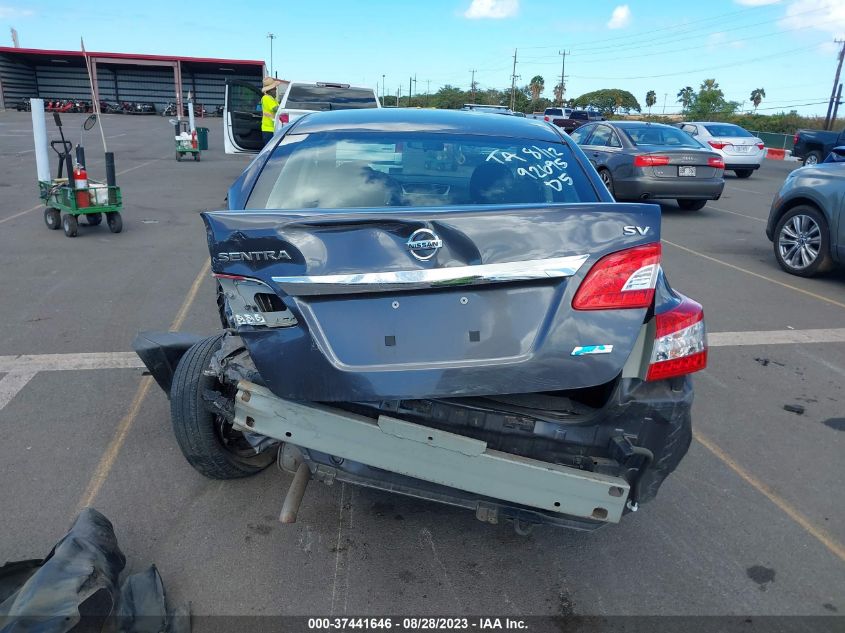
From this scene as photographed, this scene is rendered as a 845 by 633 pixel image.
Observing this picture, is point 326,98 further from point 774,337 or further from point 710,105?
point 710,105

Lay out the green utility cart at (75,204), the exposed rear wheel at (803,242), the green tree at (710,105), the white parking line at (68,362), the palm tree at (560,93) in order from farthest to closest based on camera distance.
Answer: the palm tree at (560,93), the green tree at (710,105), the green utility cart at (75,204), the exposed rear wheel at (803,242), the white parking line at (68,362)

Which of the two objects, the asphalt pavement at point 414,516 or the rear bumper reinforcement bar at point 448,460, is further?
the asphalt pavement at point 414,516

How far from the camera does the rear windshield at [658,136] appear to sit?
12.9 meters

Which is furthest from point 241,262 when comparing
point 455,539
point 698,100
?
point 698,100

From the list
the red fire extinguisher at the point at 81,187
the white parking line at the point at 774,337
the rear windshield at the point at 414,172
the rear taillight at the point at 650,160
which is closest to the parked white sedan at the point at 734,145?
the rear taillight at the point at 650,160

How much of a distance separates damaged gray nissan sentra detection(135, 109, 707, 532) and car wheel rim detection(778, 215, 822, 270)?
21.5 ft

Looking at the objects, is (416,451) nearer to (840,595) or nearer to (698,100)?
(840,595)

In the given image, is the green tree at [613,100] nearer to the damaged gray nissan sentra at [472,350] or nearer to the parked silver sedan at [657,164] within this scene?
the parked silver sedan at [657,164]

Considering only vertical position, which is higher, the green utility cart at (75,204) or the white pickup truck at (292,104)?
the white pickup truck at (292,104)

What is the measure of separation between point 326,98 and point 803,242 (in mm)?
9488

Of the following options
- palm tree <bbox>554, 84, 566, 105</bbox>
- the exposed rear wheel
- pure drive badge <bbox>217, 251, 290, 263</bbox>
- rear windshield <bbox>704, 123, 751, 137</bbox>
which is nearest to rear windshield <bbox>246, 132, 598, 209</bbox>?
pure drive badge <bbox>217, 251, 290, 263</bbox>

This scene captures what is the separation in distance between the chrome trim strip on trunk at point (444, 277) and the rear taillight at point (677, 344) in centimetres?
45

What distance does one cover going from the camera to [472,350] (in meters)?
2.35

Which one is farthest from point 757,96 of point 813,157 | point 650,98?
point 813,157
